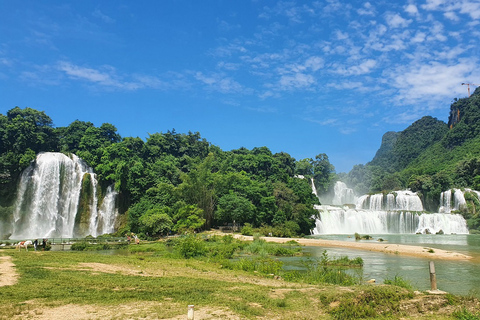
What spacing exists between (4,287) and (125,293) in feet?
12.0

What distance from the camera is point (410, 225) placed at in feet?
177

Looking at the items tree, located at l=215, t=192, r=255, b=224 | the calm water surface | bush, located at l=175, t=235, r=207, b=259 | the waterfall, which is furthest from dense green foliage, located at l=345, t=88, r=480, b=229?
bush, located at l=175, t=235, r=207, b=259

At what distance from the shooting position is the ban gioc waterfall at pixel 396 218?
5284cm

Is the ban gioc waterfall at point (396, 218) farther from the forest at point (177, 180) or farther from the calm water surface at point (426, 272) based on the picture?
the calm water surface at point (426, 272)

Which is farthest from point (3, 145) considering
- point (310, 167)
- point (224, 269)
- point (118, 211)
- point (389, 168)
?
point (389, 168)

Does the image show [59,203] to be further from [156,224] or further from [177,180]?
[177,180]

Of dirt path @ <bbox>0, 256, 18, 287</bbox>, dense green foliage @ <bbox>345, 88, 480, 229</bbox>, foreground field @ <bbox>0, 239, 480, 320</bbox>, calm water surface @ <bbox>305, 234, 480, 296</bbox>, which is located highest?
dense green foliage @ <bbox>345, 88, 480, 229</bbox>

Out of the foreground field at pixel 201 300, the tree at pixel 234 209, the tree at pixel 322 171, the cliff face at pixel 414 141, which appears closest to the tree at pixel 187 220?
the tree at pixel 234 209

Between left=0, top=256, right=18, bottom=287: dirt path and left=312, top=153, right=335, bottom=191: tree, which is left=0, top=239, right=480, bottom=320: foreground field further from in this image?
left=312, top=153, right=335, bottom=191: tree

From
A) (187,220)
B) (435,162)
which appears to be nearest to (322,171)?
(435,162)

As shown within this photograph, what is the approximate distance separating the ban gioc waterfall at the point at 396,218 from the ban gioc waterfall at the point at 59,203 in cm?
3246

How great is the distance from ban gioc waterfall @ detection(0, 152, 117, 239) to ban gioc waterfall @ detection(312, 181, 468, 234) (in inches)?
1278

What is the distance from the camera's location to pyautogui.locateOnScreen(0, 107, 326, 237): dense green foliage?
44.5 m

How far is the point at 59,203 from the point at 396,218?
162 feet
